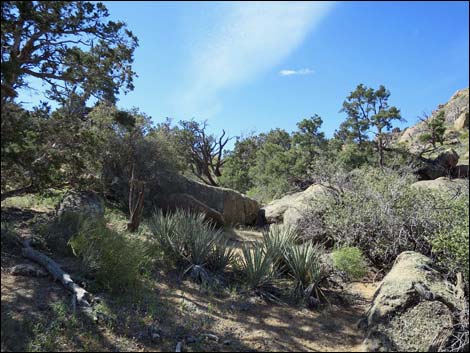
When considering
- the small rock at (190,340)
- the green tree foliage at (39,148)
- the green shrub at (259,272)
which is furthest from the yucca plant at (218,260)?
the green tree foliage at (39,148)

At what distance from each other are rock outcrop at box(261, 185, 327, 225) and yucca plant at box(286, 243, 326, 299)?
4215 millimetres

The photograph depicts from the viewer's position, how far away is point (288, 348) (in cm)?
503

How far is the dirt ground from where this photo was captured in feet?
15.0

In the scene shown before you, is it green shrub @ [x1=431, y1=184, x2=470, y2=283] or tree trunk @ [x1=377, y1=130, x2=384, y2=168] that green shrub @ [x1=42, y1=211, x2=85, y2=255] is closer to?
green shrub @ [x1=431, y1=184, x2=470, y2=283]

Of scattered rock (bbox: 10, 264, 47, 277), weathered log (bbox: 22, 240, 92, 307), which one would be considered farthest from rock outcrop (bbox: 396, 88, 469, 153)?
scattered rock (bbox: 10, 264, 47, 277)

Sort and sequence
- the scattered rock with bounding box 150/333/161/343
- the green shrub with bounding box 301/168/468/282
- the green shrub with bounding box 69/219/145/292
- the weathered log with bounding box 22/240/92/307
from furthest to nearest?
the green shrub with bounding box 301/168/468/282 < the green shrub with bounding box 69/219/145/292 < the weathered log with bounding box 22/240/92/307 < the scattered rock with bounding box 150/333/161/343

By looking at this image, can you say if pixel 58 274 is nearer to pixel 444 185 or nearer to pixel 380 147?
pixel 444 185

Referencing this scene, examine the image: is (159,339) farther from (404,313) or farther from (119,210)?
(119,210)

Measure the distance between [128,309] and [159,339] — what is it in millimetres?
878

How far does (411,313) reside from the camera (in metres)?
5.46

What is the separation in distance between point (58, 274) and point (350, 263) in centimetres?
587

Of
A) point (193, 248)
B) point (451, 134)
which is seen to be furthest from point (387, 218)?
point (451, 134)

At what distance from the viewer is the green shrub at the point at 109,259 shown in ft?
20.0

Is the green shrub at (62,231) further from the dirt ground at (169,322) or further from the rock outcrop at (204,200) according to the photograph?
the rock outcrop at (204,200)
